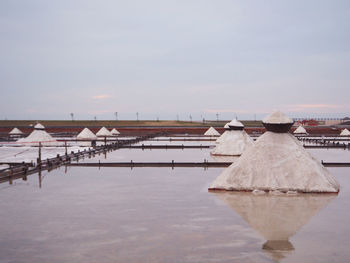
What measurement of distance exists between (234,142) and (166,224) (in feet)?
91.2

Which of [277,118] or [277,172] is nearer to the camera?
[277,172]

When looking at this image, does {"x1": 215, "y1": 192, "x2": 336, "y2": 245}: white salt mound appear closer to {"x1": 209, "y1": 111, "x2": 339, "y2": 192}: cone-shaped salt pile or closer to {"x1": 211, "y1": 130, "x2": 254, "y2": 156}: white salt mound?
{"x1": 209, "y1": 111, "x2": 339, "y2": 192}: cone-shaped salt pile

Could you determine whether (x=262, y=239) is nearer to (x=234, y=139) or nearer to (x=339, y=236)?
(x=339, y=236)

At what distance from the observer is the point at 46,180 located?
81.9 feet

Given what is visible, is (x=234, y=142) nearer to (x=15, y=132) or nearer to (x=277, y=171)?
(x=277, y=171)

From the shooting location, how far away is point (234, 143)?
40.4 m

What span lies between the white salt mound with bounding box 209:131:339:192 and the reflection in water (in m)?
0.61

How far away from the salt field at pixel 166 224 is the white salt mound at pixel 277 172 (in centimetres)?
73

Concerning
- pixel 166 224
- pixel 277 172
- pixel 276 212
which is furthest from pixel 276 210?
pixel 166 224

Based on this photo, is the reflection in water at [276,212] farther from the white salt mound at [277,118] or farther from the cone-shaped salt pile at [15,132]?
the cone-shaped salt pile at [15,132]

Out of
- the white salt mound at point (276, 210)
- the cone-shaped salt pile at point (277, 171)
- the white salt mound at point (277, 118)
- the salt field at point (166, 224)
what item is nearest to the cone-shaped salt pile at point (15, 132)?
the salt field at point (166, 224)

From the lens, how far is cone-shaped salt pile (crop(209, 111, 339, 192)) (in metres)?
19.5

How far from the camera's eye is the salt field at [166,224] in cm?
1072

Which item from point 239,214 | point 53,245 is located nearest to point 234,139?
point 239,214
